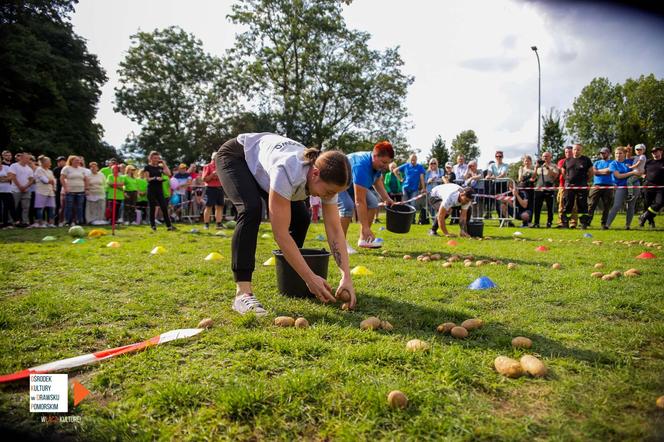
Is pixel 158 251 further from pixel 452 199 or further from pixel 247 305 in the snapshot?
pixel 452 199

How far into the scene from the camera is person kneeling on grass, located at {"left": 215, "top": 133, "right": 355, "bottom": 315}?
314 cm

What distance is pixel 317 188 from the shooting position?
3.19 metres

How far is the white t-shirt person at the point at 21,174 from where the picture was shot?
11.7m

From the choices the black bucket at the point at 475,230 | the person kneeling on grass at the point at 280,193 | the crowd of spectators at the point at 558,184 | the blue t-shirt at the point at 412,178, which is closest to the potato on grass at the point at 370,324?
the person kneeling on grass at the point at 280,193

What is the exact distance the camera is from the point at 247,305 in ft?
11.3

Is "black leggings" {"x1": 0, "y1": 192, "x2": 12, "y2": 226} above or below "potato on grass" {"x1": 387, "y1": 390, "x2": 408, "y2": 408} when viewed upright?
above

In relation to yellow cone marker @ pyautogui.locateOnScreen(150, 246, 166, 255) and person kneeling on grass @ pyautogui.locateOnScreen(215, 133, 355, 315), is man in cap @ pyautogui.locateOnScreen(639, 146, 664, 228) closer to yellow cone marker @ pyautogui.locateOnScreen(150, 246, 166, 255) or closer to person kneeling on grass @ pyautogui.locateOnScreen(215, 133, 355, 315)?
person kneeling on grass @ pyautogui.locateOnScreen(215, 133, 355, 315)

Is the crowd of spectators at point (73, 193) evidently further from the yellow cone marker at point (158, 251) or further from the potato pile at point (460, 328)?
the potato pile at point (460, 328)

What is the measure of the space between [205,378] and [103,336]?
1.23 metres

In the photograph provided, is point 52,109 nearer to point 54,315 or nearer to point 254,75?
point 254,75

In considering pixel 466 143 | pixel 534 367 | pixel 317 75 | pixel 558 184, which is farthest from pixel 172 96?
pixel 466 143

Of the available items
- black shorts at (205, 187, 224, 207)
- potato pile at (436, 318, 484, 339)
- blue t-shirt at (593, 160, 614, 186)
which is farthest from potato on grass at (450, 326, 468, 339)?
blue t-shirt at (593, 160, 614, 186)

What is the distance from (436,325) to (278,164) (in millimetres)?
1822

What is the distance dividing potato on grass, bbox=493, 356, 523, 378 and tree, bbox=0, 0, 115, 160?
21.0 metres
